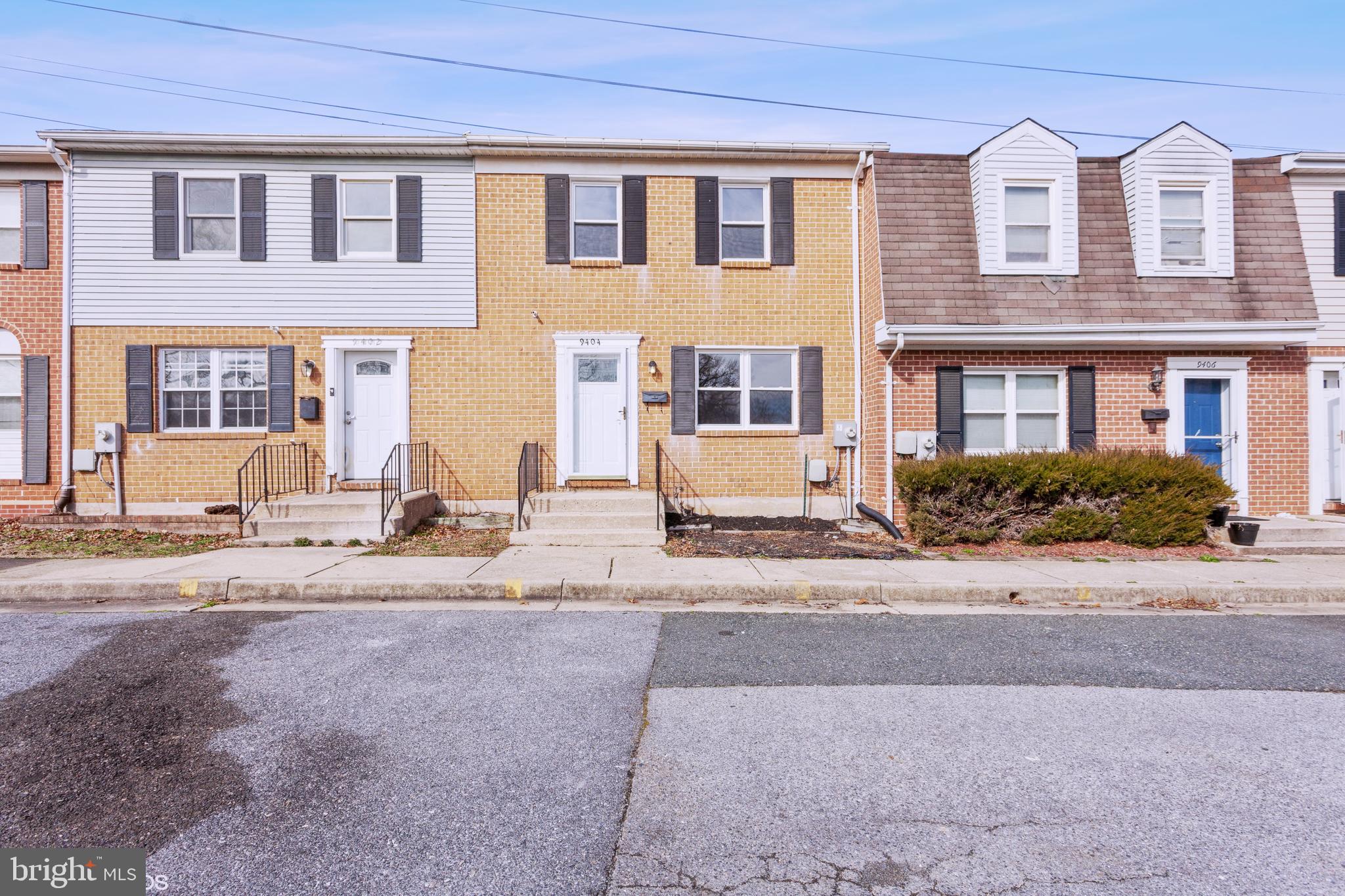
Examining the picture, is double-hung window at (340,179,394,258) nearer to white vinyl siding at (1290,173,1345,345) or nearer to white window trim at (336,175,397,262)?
white window trim at (336,175,397,262)

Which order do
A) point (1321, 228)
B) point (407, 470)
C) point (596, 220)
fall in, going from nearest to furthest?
point (407, 470) → point (1321, 228) → point (596, 220)

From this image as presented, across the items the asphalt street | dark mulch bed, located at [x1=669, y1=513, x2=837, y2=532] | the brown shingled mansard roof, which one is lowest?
the asphalt street

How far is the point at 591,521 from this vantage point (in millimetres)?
9656

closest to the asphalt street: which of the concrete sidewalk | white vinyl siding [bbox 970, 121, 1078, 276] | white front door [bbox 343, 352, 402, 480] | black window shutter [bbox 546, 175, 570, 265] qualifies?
the concrete sidewalk

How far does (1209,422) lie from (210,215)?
16.5m

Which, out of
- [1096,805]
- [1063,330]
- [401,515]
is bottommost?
[1096,805]

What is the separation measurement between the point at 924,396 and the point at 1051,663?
20.7ft

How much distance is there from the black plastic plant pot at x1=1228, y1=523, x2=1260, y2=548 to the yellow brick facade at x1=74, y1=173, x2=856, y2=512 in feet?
17.9

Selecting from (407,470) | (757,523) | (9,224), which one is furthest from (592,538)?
(9,224)

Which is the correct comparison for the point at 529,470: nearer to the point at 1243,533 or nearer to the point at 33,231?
the point at 33,231

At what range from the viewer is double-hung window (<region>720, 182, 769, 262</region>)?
11.6 metres

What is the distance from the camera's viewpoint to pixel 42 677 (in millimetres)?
4406

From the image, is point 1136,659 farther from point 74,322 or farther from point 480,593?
point 74,322

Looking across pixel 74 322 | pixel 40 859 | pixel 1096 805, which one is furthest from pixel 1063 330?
pixel 74 322
